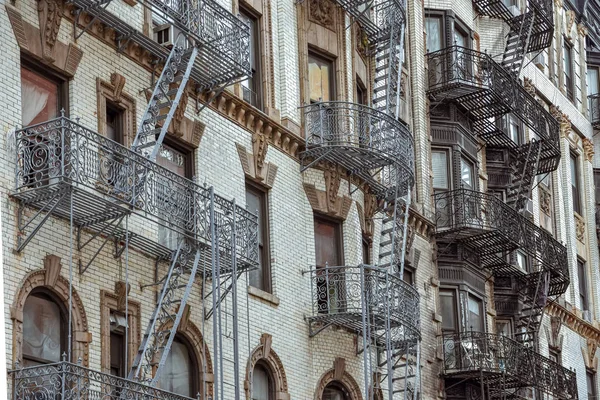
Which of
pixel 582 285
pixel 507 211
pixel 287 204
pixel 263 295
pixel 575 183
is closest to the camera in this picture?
pixel 263 295

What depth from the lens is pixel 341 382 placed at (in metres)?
31.8

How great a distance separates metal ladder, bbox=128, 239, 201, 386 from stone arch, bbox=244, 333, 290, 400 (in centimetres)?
267

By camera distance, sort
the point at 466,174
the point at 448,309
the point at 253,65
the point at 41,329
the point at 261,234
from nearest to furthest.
Answer: 1. the point at 41,329
2. the point at 261,234
3. the point at 253,65
4. the point at 448,309
5. the point at 466,174

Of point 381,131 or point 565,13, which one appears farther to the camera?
point 565,13

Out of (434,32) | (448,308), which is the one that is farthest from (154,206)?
(434,32)

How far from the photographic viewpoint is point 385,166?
34.5 meters

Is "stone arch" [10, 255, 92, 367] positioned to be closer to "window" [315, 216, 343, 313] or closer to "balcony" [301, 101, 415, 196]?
"window" [315, 216, 343, 313]

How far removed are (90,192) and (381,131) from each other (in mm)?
11409

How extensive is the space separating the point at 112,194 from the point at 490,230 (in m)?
17.9

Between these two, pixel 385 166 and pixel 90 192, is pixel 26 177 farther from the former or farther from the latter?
pixel 385 166

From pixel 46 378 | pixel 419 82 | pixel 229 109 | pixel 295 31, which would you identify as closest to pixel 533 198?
pixel 419 82

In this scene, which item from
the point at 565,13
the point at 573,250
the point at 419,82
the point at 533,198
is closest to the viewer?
the point at 419,82

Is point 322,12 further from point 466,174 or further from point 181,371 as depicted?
point 181,371

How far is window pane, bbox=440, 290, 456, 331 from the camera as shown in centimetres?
3891
